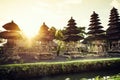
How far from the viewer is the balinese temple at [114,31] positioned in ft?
190

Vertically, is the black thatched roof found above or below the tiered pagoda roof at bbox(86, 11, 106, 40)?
below

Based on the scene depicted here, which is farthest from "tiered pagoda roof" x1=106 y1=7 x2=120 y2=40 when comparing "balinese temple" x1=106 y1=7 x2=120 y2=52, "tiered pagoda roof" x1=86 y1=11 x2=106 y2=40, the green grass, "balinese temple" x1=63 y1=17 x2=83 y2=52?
the green grass

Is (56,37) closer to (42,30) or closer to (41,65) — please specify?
(42,30)

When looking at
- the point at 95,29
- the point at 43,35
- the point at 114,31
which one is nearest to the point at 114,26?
the point at 114,31

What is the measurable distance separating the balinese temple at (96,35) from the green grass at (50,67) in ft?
104

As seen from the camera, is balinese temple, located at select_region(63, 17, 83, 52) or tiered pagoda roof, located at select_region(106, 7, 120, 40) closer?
balinese temple, located at select_region(63, 17, 83, 52)

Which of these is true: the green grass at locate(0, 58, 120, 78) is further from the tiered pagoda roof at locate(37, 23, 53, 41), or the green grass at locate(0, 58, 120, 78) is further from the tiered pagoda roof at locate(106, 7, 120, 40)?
the tiered pagoda roof at locate(106, 7, 120, 40)

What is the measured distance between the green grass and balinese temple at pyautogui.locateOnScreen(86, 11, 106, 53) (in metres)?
31.8

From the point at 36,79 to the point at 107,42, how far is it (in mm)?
43919

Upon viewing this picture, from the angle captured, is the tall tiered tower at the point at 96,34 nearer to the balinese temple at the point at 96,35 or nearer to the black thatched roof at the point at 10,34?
the balinese temple at the point at 96,35

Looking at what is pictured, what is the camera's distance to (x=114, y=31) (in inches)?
2293

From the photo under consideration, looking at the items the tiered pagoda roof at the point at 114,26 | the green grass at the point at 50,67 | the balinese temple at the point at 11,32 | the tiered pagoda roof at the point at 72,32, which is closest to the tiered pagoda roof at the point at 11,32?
the balinese temple at the point at 11,32

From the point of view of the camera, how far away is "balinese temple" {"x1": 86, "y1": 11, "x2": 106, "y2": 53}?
59.8 metres

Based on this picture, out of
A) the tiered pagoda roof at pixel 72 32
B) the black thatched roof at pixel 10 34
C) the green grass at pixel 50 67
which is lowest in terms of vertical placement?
the green grass at pixel 50 67
